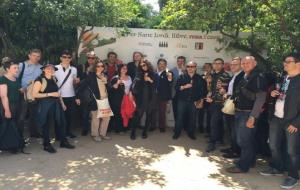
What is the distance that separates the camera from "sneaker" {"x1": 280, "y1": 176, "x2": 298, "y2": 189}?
6625 mm

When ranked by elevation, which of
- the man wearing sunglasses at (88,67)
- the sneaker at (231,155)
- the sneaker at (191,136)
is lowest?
the sneaker at (231,155)

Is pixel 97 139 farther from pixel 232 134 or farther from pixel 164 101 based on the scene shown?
pixel 232 134

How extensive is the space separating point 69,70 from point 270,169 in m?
4.23

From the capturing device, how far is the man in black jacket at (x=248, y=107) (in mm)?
6961

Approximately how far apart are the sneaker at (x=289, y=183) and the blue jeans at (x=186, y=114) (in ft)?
10.1

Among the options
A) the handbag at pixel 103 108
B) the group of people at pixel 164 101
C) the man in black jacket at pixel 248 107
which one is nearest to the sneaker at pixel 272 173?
the group of people at pixel 164 101

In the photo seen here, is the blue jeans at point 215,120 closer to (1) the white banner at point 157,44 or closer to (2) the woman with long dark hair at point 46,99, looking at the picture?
(1) the white banner at point 157,44

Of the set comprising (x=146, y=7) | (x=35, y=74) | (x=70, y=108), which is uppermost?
(x=146, y=7)

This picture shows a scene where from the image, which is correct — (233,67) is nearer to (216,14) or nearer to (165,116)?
(216,14)

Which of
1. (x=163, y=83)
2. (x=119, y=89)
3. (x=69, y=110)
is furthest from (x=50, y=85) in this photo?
(x=163, y=83)

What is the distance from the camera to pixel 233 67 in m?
8.10

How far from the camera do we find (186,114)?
9.59 m

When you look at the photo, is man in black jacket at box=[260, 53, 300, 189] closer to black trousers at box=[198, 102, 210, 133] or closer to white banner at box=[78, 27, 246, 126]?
black trousers at box=[198, 102, 210, 133]

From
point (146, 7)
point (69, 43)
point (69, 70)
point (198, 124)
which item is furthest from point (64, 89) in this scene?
point (146, 7)
